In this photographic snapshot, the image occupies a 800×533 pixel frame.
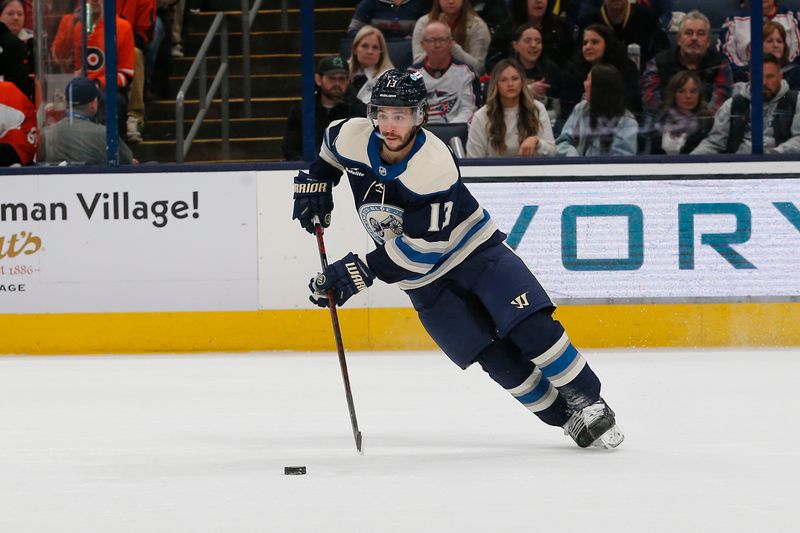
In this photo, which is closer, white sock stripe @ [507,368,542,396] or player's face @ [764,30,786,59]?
white sock stripe @ [507,368,542,396]

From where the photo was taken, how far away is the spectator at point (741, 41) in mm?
6914

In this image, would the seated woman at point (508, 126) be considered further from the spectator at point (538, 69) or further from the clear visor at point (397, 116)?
the clear visor at point (397, 116)

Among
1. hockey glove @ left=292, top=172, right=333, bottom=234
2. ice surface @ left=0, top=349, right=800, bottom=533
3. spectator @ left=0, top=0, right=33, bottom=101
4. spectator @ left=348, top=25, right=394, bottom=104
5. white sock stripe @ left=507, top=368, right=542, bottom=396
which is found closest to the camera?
ice surface @ left=0, top=349, right=800, bottom=533

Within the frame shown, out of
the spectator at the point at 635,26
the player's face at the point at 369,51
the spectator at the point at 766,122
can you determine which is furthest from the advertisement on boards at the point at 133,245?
the spectator at the point at 766,122

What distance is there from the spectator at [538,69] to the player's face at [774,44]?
1039mm

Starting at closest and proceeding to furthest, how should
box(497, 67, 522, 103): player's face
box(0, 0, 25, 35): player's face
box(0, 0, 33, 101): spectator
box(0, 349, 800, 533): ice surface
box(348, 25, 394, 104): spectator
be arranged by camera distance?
box(0, 349, 800, 533): ice surface < box(497, 67, 522, 103): player's face < box(348, 25, 394, 104): spectator < box(0, 0, 33, 101): spectator < box(0, 0, 25, 35): player's face

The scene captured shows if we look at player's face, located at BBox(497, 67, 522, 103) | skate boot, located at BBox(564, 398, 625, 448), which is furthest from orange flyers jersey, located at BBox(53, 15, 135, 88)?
skate boot, located at BBox(564, 398, 625, 448)

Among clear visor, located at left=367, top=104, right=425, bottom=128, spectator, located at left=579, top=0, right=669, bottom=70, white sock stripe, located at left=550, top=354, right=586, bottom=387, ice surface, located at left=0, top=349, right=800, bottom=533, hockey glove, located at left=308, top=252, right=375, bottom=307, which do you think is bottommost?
ice surface, located at left=0, top=349, right=800, bottom=533

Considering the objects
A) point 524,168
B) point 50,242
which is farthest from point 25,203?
point 524,168

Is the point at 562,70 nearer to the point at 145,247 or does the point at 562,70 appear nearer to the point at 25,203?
the point at 145,247

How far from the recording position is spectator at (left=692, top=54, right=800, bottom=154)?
22.8 feet

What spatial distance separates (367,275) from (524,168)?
10.3ft

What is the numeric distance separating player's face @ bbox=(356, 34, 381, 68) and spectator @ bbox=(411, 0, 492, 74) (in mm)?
204

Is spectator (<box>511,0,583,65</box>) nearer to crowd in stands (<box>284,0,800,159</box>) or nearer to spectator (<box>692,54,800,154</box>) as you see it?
crowd in stands (<box>284,0,800,159</box>)
